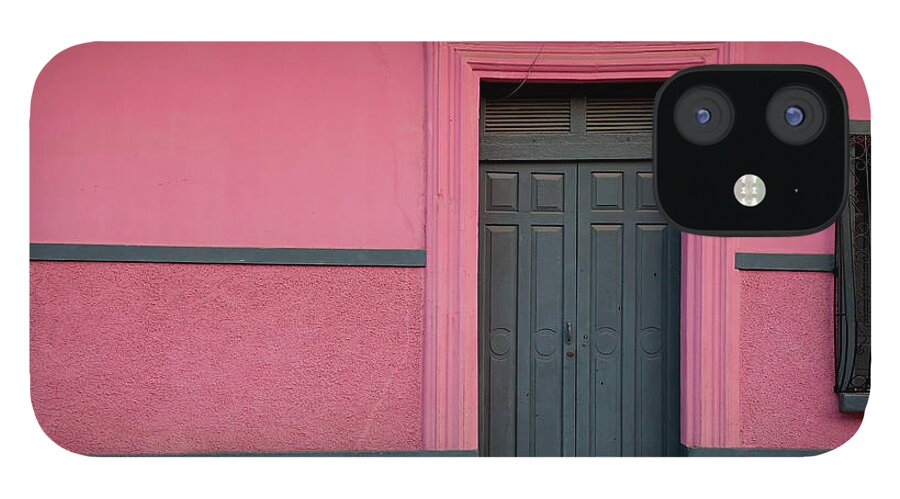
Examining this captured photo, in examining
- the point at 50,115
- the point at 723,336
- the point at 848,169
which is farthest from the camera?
the point at 723,336

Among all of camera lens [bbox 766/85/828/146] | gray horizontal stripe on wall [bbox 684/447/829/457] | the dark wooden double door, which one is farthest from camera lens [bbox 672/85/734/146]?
gray horizontal stripe on wall [bbox 684/447/829/457]

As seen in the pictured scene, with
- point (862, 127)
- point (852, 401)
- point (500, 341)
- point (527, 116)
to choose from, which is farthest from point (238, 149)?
point (852, 401)

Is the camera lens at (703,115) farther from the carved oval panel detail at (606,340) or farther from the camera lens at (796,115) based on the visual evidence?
the carved oval panel detail at (606,340)

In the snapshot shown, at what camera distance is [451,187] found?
3.63 meters

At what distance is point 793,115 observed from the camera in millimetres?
2984

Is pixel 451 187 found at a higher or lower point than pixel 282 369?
higher

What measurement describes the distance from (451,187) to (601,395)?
1050 millimetres

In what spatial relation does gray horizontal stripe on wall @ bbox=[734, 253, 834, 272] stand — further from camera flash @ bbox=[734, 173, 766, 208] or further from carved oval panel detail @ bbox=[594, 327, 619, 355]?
camera flash @ bbox=[734, 173, 766, 208]

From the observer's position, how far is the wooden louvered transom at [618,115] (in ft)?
11.9

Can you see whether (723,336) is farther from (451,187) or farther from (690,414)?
(451,187)

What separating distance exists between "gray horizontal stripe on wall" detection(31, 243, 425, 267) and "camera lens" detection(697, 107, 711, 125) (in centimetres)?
123

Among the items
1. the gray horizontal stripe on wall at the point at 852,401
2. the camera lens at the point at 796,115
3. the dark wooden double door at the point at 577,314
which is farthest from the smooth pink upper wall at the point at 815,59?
the gray horizontal stripe on wall at the point at 852,401

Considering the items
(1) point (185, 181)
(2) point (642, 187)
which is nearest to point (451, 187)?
(2) point (642, 187)

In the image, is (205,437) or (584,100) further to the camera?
(584,100)
